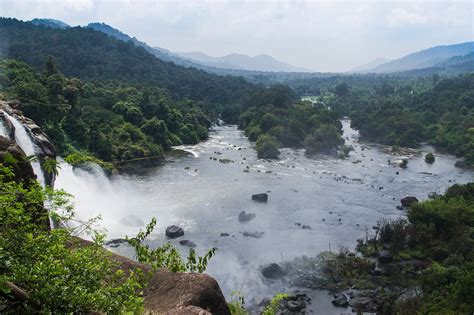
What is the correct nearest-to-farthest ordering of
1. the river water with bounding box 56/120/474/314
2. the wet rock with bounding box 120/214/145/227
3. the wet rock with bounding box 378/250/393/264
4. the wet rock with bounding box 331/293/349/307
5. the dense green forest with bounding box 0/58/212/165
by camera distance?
the wet rock with bounding box 331/293/349/307 < the wet rock with bounding box 378/250/393/264 < the river water with bounding box 56/120/474/314 < the wet rock with bounding box 120/214/145/227 < the dense green forest with bounding box 0/58/212/165

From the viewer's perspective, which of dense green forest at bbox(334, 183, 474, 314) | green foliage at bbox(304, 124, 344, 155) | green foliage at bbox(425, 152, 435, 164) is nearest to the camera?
dense green forest at bbox(334, 183, 474, 314)

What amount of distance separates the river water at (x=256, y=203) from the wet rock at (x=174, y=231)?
513 millimetres

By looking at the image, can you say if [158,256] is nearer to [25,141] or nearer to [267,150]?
[25,141]

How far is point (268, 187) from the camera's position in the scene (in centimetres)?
4569

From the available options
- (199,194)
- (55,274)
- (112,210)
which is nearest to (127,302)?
(55,274)

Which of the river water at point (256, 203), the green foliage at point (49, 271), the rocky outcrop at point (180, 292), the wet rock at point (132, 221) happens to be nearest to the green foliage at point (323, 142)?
the river water at point (256, 203)

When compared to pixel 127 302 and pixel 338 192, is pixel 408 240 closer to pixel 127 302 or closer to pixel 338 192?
pixel 338 192

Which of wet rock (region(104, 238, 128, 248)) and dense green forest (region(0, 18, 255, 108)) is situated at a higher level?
dense green forest (region(0, 18, 255, 108))

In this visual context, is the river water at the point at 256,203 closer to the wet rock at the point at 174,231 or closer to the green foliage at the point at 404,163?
the wet rock at the point at 174,231

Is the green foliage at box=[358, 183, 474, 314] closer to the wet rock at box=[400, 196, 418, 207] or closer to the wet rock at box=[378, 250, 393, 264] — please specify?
the wet rock at box=[378, 250, 393, 264]

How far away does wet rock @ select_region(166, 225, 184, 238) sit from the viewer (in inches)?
1241

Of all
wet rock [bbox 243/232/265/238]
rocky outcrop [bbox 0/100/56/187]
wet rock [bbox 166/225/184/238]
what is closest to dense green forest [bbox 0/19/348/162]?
rocky outcrop [bbox 0/100/56/187]

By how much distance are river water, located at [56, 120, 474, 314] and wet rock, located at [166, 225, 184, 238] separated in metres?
0.51

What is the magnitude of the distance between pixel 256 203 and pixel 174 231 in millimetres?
11275
